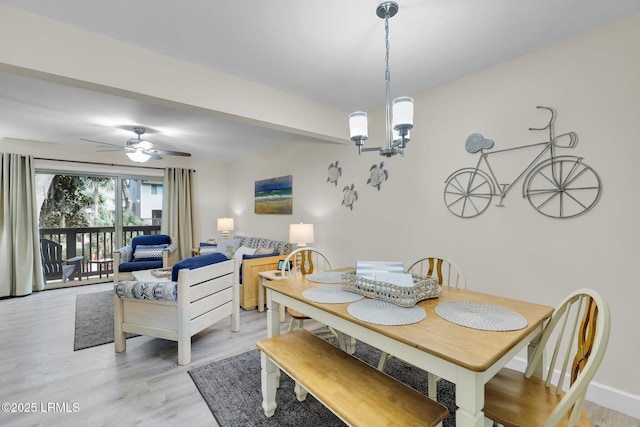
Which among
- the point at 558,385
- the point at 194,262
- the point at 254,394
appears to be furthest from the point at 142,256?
the point at 558,385

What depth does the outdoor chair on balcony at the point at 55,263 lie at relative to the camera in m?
4.59

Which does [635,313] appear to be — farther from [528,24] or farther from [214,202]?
[214,202]

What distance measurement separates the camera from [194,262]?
7.96ft

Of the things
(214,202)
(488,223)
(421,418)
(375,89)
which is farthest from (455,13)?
(214,202)

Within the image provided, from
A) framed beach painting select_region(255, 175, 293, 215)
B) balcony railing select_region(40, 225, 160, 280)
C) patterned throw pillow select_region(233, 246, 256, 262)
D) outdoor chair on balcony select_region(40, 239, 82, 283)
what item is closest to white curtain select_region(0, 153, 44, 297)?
outdoor chair on balcony select_region(40, 239, 82, 283)

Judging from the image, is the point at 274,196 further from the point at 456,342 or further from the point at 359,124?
the point at 456,342

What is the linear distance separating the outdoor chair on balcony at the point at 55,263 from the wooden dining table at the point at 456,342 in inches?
210

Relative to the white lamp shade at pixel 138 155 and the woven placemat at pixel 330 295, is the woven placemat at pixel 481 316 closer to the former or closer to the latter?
the woven placemat at pixel 330 295

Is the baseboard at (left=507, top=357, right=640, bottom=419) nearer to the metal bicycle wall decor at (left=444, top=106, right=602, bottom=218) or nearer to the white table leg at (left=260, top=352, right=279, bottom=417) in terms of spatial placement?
the metal bicycle wall decor at (left=444, top=106, right=602, bottom=218)

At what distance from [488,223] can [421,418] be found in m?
1.71

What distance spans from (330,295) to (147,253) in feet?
13.6

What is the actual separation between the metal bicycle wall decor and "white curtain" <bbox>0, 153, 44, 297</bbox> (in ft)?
19.8

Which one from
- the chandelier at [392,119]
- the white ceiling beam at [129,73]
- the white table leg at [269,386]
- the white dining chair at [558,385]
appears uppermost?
the white ceiling beam at [129,73]

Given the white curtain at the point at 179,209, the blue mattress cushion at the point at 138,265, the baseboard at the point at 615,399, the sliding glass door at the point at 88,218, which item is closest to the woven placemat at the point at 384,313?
the baseboard at the point at 615,399
